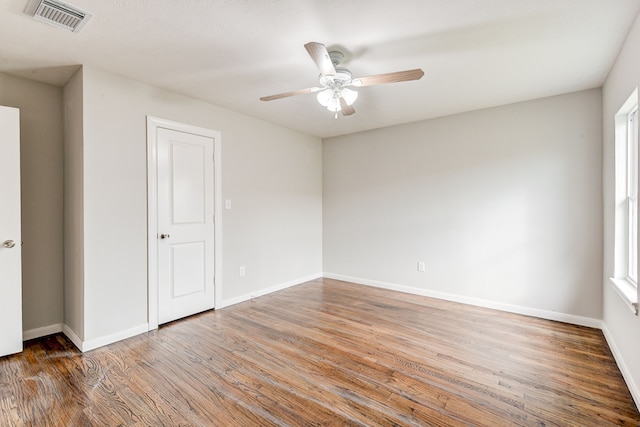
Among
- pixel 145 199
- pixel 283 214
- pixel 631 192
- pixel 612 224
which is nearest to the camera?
pixel 631 192

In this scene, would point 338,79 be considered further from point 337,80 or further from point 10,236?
point 10,236

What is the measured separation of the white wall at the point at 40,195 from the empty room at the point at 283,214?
18 mm

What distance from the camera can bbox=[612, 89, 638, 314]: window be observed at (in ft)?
7.66

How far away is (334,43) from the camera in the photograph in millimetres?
2172

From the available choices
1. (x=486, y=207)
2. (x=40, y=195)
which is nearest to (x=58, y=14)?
(x=40, y=195)

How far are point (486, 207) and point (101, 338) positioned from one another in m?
4.22

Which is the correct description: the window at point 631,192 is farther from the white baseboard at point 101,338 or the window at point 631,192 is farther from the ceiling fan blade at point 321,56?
the white baseboard at point 101,338

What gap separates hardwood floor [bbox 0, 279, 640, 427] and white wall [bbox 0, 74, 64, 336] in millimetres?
398

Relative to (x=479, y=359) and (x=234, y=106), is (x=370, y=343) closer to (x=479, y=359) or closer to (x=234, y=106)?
(x=479, y=359)

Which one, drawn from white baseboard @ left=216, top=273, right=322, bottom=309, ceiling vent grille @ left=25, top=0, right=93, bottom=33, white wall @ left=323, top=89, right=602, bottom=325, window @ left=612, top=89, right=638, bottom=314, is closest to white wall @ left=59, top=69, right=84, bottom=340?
ceiling vent grille @ left=25, top=0, right=93, bottom=33

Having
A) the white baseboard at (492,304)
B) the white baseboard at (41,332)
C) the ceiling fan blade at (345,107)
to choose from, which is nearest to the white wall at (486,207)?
the white baseboard at (492,304)

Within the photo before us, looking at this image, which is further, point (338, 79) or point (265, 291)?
point (265, 291)

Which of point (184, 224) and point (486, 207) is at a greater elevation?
point (486, 207)

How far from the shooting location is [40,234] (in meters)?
2.79
